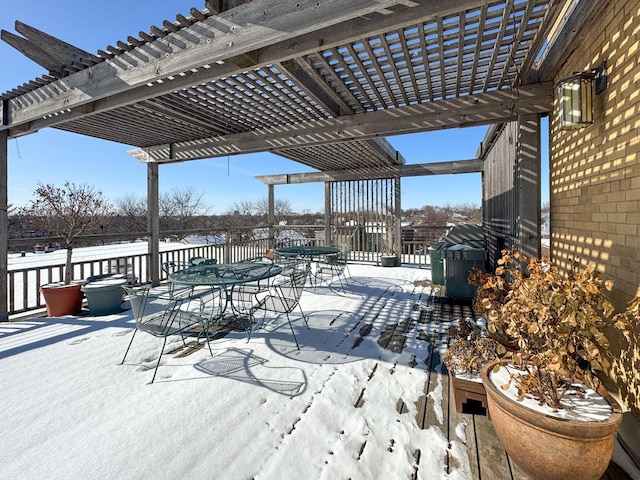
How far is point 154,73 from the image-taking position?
2.73 meters

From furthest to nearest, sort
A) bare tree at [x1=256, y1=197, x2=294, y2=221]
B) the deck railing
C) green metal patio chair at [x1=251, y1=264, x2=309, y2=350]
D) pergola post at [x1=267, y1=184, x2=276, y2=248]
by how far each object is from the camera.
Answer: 1. bare tree at [x1=256, y1=197, x2=294, y2=221]
2. pergola post at [x1=267, y1=184, x2=276, y2=248]
3. the deck railing
4. green metal patio chair at [x1=251, y1=264, x2=309, y2=350]

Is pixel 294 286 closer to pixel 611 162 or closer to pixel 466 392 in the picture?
pixel 466 392

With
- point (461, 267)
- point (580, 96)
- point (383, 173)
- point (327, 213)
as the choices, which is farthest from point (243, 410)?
point (327, 213)

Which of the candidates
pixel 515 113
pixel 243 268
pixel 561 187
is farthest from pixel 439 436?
pixel 515 113

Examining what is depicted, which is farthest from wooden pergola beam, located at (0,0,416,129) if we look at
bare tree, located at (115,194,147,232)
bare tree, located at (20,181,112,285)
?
bare tree, located at (115,194,147,232)

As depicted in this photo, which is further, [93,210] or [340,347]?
[93,210]

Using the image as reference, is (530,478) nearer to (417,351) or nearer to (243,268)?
(417,351)

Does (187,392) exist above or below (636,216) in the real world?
below

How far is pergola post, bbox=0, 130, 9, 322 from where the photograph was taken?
401 centimetres

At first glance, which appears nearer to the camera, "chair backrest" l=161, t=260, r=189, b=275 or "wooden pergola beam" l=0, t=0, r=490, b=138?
"wooden pergola beam" l=0, t=0, r=490, b=138

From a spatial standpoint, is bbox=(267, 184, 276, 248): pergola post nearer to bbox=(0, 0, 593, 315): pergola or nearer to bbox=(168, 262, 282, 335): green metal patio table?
bbox=(0, 0, 593, 315): pergola

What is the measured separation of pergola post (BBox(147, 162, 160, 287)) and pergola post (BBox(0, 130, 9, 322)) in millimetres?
2088

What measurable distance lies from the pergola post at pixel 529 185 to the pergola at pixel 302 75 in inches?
0.9

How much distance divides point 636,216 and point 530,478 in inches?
56.7
